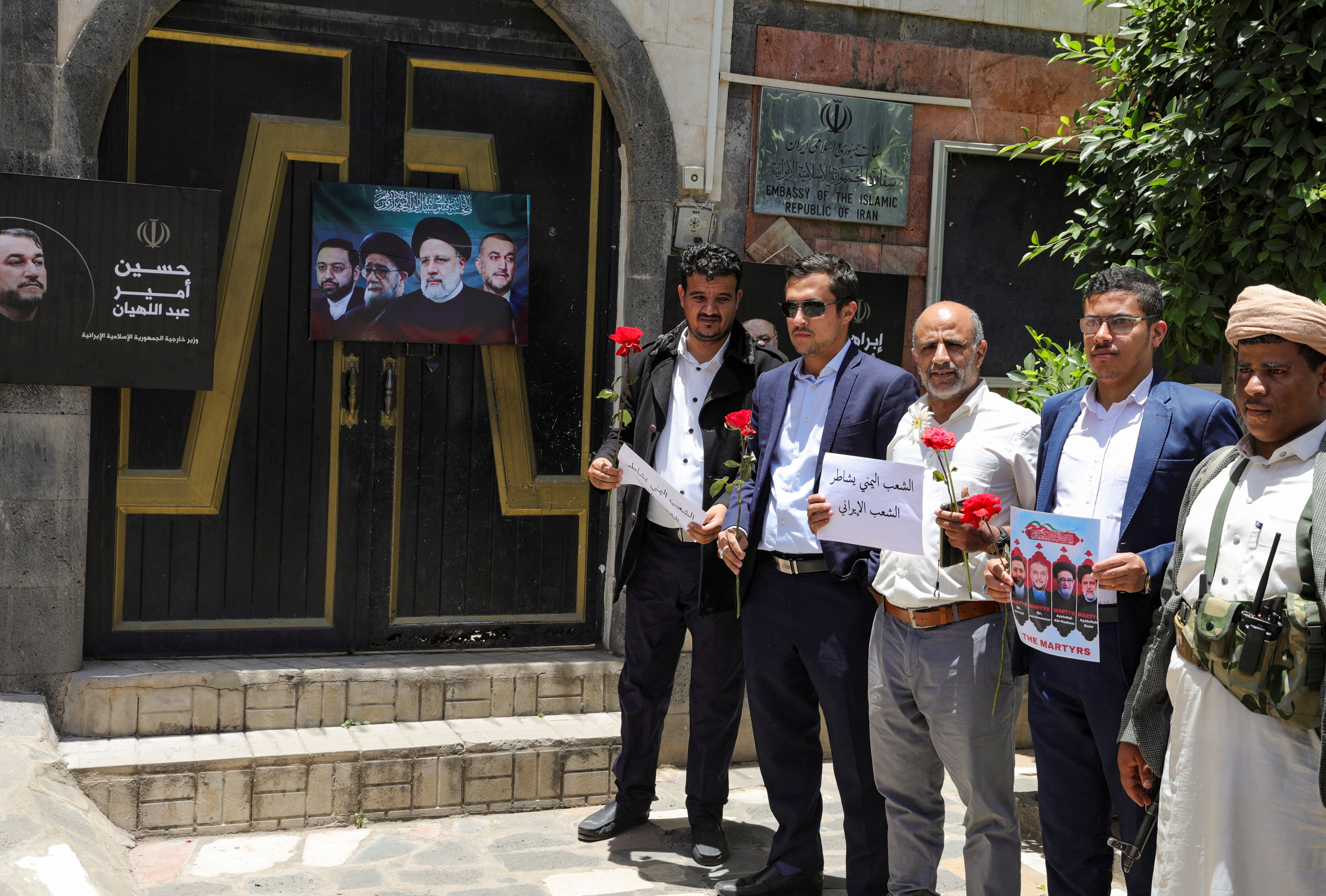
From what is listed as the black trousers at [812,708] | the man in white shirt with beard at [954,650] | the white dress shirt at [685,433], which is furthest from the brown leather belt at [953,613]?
the white dress shirt at [685,433]

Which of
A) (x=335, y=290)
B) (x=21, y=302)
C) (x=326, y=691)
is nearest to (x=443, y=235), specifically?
(x=335, y=290)

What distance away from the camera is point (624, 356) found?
190 inches

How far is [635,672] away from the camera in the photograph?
196 inches

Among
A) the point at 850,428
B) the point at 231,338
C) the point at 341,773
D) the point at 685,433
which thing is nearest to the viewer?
the point at 850,428

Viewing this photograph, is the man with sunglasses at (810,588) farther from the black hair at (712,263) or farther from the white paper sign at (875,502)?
the black hair at (712,263)

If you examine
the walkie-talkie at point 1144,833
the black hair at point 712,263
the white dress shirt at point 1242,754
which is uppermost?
the black hair at point 712,263

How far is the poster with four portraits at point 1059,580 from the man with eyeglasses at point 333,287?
3.54 meters

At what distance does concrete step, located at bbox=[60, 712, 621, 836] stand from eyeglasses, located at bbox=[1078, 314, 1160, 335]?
10.4ft

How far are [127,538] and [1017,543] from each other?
408 centimetres

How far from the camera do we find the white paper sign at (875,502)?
361 cm

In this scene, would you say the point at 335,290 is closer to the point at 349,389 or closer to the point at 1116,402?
the point at 349,389

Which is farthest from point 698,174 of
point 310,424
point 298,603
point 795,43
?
point 298,603

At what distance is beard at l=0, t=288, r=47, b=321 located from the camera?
16.6ft

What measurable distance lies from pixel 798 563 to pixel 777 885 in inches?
48.2
